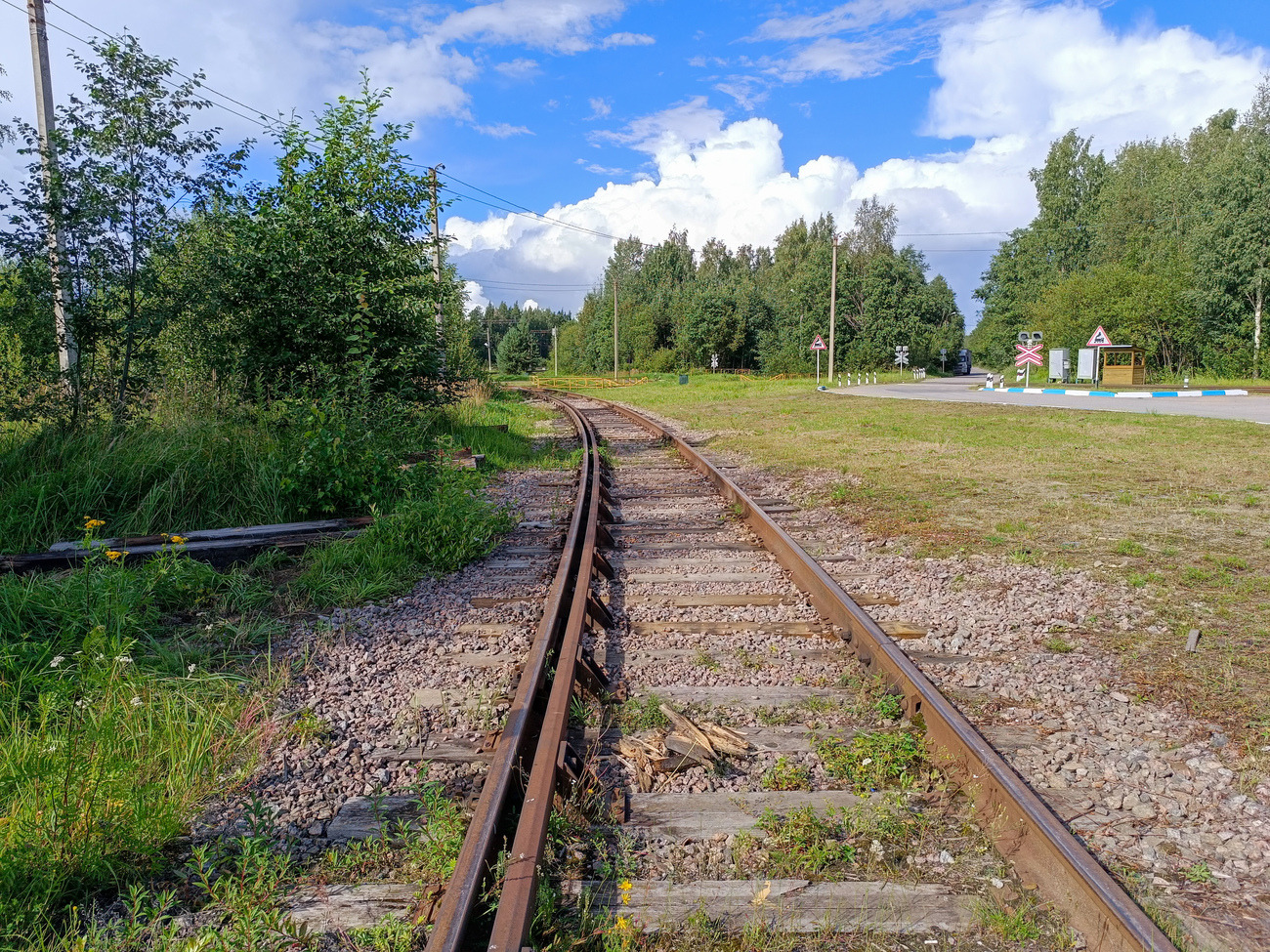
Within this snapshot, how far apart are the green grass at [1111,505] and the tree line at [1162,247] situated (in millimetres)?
26118

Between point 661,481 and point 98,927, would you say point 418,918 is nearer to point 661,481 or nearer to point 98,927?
point 98,927

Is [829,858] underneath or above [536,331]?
underneath

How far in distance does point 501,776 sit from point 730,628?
2103 mm

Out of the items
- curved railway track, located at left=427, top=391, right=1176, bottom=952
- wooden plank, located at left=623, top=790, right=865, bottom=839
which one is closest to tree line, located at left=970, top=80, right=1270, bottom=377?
curved railway track, located at left=427, top=391, right=1176, bottom=952

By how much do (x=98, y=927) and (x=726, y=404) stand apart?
23075 mm

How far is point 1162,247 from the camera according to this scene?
1730 inches

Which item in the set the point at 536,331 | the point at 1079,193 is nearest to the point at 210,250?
the point at 1079,193

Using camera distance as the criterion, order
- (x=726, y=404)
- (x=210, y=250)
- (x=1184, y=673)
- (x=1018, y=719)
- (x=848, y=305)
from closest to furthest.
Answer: (x=1018, y=719), (x=1184, y=673), (x=210, y=250), (x=726, y=404), (x=848, y=305)

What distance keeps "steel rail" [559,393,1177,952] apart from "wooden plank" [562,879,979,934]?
0.24 meters

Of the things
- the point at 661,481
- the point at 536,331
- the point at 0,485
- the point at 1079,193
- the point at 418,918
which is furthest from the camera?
the point at 536,331

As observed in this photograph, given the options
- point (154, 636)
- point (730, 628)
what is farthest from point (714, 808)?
point (154, 636)

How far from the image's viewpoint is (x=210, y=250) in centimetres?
844

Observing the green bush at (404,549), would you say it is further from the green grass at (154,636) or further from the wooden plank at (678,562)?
the wooden plank at (678,562)

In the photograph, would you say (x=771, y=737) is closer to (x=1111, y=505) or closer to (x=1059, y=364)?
(x=1111, y=505)
